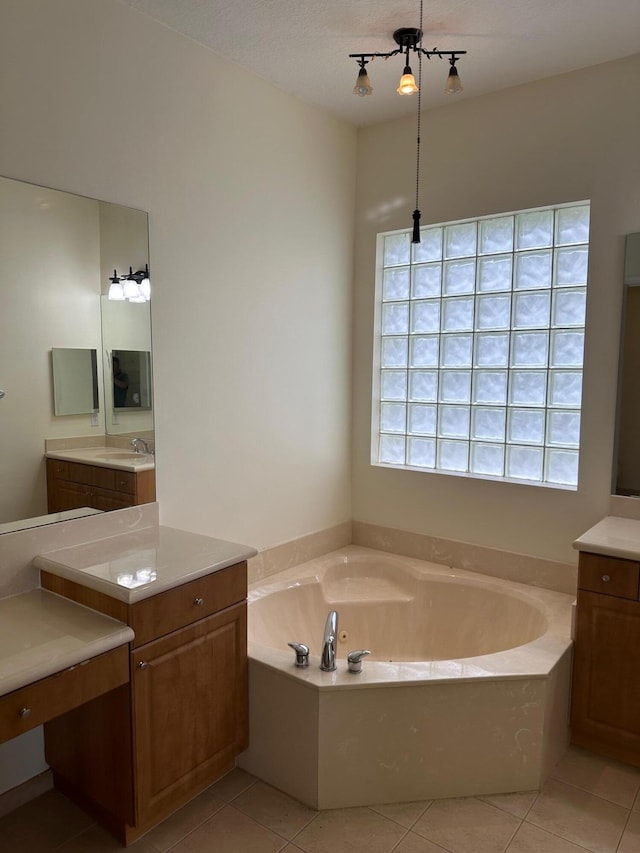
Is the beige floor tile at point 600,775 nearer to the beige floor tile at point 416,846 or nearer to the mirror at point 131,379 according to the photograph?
the beige floor tile at point 416,846

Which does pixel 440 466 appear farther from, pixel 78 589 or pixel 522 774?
pixel 78 589

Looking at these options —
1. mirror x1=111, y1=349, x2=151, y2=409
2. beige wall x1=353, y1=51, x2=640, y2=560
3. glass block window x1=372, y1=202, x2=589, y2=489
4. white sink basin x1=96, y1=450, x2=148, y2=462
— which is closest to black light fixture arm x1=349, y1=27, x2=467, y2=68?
beige wall x1=353, y1=51, x2=640, y2=560

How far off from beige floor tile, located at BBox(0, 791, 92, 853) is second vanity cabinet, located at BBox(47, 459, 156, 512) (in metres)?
0.98

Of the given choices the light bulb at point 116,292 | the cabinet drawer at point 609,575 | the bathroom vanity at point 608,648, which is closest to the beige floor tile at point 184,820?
the bathroom vanity at point 608,648

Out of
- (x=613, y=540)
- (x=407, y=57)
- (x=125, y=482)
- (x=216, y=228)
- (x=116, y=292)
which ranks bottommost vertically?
(x=613, y=540)

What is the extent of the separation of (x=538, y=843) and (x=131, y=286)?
230cm

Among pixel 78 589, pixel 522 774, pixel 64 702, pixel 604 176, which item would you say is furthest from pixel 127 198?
pixel 522 774

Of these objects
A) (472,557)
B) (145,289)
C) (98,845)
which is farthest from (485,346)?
(98,845)

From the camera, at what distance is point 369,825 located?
1.93 m

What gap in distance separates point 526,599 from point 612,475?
0.67 meters

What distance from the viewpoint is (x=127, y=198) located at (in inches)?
86.2

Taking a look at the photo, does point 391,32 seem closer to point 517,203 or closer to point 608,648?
point 517,203

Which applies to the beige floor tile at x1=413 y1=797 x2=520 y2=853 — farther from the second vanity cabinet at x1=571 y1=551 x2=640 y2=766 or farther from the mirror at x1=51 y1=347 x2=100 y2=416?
the mirror at x1=51 y1=347 x2=100 y2=416

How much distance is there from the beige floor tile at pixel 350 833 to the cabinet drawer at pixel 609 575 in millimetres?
1070
